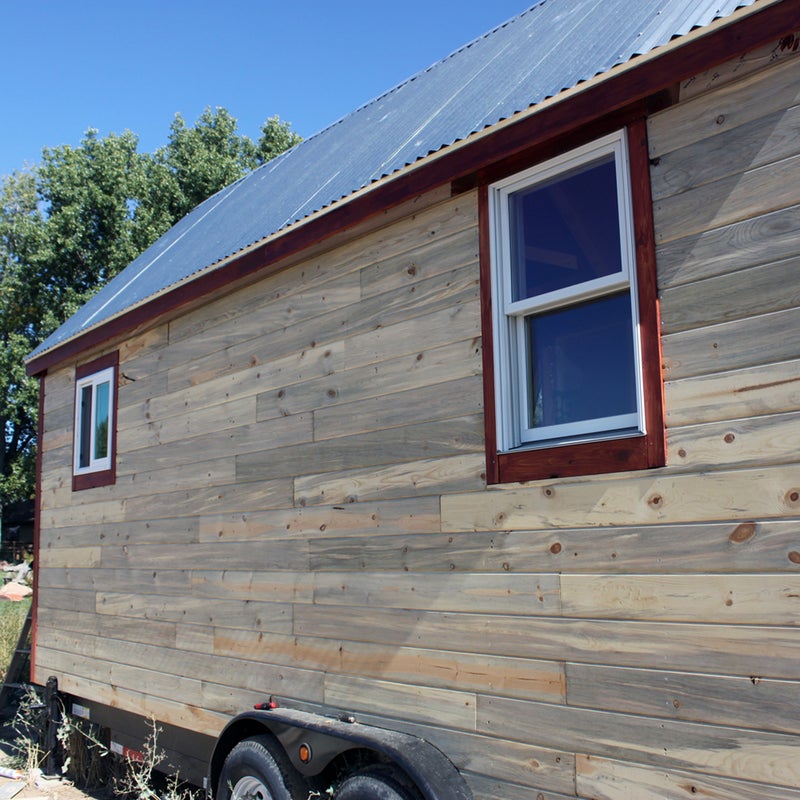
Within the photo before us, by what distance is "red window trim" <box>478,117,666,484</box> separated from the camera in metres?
3.45

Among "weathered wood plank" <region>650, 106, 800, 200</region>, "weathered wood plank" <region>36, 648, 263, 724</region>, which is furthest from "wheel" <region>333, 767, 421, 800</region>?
"weathered wood plank" <region>650, 106, 800, 200</region>

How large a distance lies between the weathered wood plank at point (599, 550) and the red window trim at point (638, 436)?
25cm

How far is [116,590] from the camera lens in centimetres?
717

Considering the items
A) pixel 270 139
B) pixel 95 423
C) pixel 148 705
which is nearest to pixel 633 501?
pixel 148 705

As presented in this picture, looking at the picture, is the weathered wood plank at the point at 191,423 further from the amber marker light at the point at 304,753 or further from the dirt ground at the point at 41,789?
the dirt ground at the point at 41,789

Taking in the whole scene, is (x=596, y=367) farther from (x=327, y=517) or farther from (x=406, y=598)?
(x=327, y=517)

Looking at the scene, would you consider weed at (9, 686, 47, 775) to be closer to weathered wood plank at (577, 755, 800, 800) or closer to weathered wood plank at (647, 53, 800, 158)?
weathered wood plank at (577, 755, 800, 800)

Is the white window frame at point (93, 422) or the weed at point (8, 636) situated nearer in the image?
the white window frame at point (93, 422)

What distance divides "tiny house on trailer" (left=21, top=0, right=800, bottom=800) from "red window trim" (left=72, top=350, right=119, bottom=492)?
95cm

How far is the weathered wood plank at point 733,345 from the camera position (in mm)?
3109

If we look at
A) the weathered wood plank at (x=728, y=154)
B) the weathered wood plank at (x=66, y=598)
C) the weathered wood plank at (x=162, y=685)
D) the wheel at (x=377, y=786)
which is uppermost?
the weathered wood plank at (x=728, y=154)

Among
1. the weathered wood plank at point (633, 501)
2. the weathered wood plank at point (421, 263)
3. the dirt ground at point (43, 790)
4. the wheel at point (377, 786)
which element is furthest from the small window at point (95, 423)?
the weathered wood plank at point (633, 501)

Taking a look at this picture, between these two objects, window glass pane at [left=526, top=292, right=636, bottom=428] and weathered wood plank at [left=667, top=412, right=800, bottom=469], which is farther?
window glass pane at [left=526, top=292, right=636, bottom=428]

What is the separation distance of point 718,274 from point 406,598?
84.1 inches
